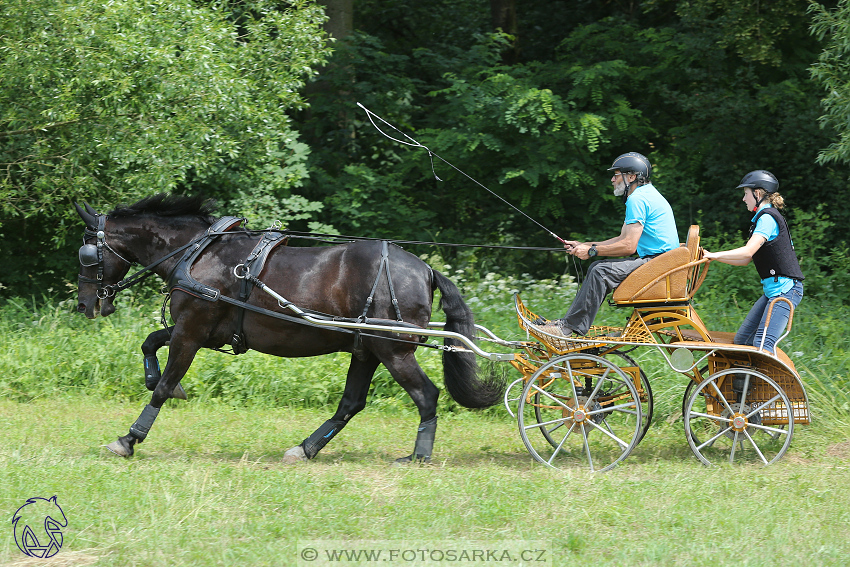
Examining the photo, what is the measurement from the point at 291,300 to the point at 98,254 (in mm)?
1500

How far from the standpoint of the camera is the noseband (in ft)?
18.8

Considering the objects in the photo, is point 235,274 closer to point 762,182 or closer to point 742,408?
point 742,408

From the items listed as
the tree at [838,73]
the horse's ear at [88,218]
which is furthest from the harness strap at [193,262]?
the tree at [838,73]

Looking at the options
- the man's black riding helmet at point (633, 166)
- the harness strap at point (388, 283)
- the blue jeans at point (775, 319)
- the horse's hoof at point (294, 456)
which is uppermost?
the man's black riding helmet at point (633, 166)

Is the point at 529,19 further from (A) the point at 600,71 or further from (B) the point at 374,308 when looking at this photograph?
(B) the point at 374,308

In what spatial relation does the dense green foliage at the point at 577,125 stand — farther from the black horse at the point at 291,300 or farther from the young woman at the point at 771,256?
the black horse at the point at 291,300

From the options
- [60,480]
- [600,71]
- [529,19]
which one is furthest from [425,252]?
[60,480]

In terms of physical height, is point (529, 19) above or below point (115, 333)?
above

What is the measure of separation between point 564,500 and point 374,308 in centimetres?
183

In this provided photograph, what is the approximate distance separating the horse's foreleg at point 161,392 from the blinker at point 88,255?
89cm

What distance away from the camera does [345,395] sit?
232 inches

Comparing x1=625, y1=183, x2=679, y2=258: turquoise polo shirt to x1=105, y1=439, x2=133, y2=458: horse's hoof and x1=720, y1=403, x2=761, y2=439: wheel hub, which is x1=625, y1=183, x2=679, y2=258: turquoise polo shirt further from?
x1=105, y1=439, x2=133, y2=458: horse's hoof

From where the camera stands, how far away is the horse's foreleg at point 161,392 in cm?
557

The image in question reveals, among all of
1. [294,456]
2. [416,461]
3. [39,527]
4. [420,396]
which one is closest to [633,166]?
[420,396]
